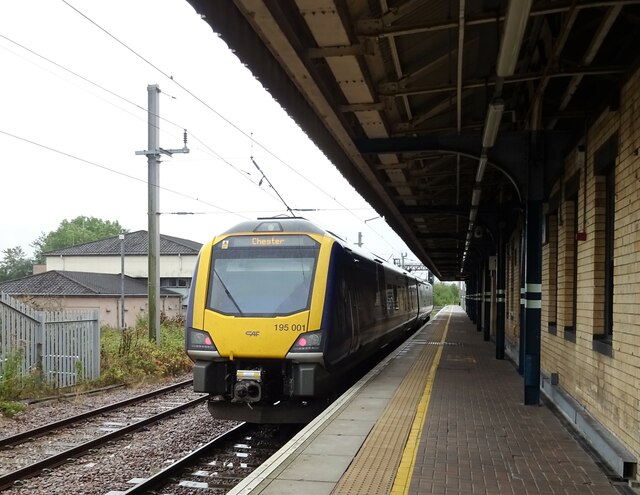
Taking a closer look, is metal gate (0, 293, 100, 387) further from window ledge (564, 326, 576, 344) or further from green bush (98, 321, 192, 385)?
window ledge (564, 326, 576, 344)

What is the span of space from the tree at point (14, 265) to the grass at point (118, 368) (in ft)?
275

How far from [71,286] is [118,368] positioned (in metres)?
32.9

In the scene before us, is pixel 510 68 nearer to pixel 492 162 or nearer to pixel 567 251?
pixel 492 162

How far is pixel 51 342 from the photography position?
12367 mm

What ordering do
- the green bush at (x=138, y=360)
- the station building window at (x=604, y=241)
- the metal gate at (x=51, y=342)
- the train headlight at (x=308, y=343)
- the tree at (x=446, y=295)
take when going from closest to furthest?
the station building window at (x=604, y=241), the train headlight at (x=308, y=343), the metal gate at (x=51, y=342), the green bush at (x=138, y=360), the tree at (x=446, y=295)

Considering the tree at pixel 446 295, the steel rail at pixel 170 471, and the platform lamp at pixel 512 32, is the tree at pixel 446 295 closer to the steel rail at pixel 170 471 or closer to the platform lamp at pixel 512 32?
the steel rail at pixel 170 471

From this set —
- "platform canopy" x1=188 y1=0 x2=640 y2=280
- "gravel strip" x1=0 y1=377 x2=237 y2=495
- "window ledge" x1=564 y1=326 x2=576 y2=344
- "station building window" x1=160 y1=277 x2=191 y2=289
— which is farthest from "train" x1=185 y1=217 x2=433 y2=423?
"station building window" x1=160 y1=277 x2=191 y2=289

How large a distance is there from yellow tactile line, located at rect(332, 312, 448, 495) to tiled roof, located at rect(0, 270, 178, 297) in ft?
125

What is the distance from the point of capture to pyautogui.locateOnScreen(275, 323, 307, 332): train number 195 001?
8.05m

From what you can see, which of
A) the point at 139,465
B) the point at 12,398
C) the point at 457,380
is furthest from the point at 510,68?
the point at 12,398

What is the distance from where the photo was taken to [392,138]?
9.00m

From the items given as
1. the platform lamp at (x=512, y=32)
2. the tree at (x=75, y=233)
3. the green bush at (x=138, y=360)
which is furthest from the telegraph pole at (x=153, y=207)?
Result: the tree at (x=75, y=233)

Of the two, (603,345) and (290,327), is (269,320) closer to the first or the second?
(290,327)

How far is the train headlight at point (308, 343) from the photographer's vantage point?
7.99 m
